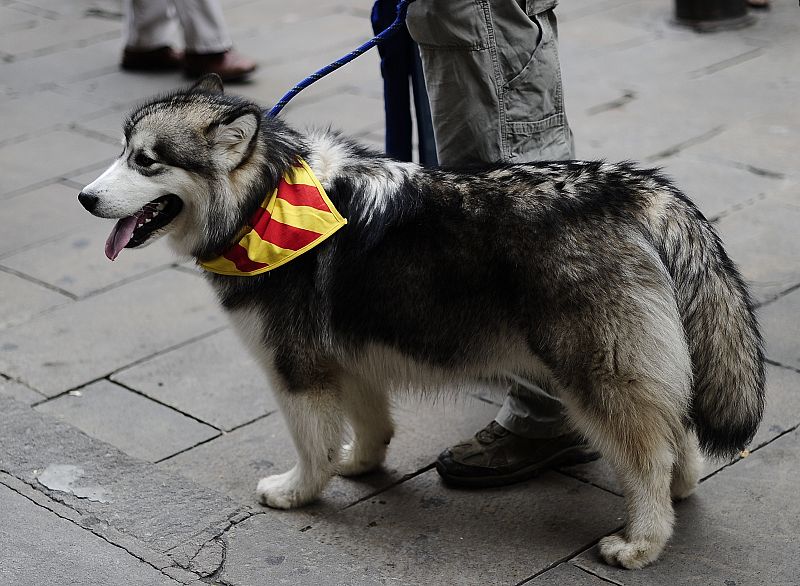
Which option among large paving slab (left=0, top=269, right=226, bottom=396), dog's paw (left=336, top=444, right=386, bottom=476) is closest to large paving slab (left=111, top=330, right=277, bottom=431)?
large paving slab (left=0, top=269, right=226, bottom=396)

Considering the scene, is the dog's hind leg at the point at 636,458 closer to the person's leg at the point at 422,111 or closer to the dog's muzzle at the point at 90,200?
the person's leg at the point at 422,111

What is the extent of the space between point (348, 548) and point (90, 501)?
0.99 metres

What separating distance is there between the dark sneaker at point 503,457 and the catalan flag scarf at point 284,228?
1.04 meters

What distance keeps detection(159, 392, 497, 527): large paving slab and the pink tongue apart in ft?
3.21

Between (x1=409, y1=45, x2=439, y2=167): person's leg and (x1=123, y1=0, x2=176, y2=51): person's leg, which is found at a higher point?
(x1=409, y1=45, x2=439, y2=167): person's leg

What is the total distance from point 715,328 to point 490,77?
1.20m

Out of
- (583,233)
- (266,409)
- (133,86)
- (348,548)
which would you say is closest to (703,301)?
(583,233)

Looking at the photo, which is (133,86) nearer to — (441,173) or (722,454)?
(441,173)

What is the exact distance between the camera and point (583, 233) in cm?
335

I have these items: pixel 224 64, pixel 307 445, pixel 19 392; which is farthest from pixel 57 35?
pixel 307 445

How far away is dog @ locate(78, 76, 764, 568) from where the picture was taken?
3.33m

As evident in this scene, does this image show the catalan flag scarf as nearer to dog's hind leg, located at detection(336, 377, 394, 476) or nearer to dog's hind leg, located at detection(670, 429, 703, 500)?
dog's hind leg, located at detection(336, 377, 394, 476)

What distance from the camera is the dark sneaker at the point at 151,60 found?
871 centimetres

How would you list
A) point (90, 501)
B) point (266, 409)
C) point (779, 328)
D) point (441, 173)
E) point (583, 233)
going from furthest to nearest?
point (779, 328)
point (266, 409)
point (90, 501)
point (441, 173)
point (583, 233)
